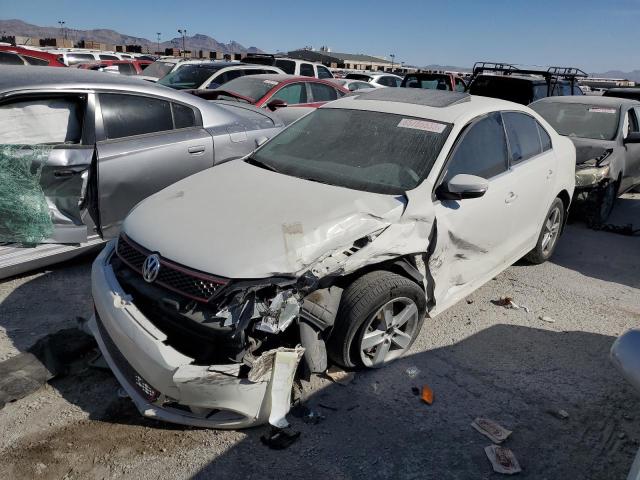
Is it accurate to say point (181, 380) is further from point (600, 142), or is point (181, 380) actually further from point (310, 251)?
point (600, 142)

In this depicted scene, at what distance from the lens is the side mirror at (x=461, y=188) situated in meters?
3.34

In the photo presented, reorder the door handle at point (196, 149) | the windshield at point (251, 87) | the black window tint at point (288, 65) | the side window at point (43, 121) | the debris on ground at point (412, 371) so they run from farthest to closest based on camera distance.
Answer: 1. the black window tint at point (288, 65)
2. the windshield at point (251, 87)
3. the door handle at point (196, 149)
4. the side window at point (43, 121)
5. the debris on ground at point (412, 371)

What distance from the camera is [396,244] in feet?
10.3

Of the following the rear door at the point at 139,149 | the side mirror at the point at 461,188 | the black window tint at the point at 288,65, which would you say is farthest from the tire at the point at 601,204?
the black window tint at the point at 288,65

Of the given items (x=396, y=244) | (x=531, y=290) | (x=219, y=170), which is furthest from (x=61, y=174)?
(x=531, y=290)

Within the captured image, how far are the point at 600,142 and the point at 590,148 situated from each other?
224 millimetres

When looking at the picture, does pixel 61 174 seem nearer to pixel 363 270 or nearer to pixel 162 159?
pixel 162 159

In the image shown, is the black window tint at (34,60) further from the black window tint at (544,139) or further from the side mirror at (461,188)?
the side mirror at (461,188)

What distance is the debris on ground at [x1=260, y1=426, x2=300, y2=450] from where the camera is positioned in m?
2.68

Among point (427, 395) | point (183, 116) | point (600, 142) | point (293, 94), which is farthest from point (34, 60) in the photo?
point (427, 395)

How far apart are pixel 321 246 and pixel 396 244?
0.54 m

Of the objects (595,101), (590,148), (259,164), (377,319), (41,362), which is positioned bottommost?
(41,362)

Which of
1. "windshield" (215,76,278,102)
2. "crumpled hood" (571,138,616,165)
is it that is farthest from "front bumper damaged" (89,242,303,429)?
"windshield" (215,76,278,102)

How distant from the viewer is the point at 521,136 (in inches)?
176
